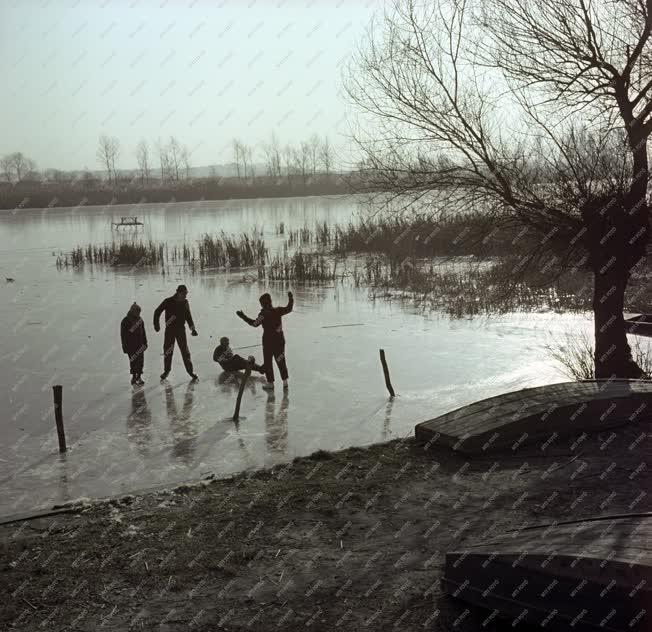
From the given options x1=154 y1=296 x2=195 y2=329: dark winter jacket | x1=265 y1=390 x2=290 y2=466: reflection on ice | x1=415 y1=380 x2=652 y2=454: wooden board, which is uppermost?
x1=154 y1=296 x2=195 y2=329: dark winter jacket

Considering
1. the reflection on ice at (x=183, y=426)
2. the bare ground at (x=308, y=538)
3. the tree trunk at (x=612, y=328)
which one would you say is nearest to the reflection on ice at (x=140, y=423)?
the reflection on ice at (x=183, y=426)

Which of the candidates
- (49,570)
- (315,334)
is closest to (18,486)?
(49,570)

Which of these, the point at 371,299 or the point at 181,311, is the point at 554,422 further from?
the point at 371,299

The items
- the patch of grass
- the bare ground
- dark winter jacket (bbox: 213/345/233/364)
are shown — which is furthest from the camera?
A: dark winter jacket (bbox: 213/345/233/364)

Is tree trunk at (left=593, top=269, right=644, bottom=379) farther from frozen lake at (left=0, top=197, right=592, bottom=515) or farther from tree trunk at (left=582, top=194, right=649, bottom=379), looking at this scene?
frozen lake at (left=0, top=197, right=592, bottom=515)

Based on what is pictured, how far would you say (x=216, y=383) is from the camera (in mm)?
11508

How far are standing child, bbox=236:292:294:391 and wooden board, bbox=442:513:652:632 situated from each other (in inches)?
266

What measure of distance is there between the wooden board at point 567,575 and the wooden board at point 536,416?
2.93m

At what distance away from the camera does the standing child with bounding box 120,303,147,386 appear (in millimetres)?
11320

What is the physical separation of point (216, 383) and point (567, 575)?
8222 millimetres

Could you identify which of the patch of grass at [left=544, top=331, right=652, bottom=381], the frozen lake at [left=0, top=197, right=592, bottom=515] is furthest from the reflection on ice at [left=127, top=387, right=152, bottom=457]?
the patch of grass at [left=544, top=331, right=652, bottom=381]

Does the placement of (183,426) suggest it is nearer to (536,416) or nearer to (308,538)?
(308,538)

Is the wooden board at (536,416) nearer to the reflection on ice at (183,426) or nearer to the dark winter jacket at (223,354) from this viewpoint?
the reflection on ice at (183,426)

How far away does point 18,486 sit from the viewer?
7.31 m
